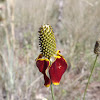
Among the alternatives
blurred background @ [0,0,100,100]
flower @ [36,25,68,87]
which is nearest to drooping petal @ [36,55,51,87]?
flower @ [36,25,68,87]

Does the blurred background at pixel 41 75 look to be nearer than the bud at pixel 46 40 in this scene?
No

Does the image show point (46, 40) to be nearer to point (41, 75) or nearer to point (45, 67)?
point (45, 67)

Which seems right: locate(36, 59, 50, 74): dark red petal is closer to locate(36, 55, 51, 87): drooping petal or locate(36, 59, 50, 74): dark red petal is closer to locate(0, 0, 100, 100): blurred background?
locate(36, 55, 51, 87): drooping petal

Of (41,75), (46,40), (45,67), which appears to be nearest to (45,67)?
(45,67)

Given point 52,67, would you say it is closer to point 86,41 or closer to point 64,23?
point 86,41

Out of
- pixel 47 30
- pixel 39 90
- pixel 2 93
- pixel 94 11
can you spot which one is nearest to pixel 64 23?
pixel 94 11

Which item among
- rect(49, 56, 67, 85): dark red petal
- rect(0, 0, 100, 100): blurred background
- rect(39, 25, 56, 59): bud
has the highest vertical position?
rect(39, 25, 56, 59): bud

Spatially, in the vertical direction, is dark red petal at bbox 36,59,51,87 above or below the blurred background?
above

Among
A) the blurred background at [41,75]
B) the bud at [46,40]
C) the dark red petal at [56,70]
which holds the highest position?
the bud at [46,40]

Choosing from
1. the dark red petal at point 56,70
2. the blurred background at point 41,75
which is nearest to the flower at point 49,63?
the dark red petal at point 56,70

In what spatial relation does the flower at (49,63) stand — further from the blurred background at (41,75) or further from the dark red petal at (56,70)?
the blurred background at (41,75)

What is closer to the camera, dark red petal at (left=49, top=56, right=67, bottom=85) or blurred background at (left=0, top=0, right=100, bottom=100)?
dark red petal at (left=49, top=56, right=67, bottom=85)
